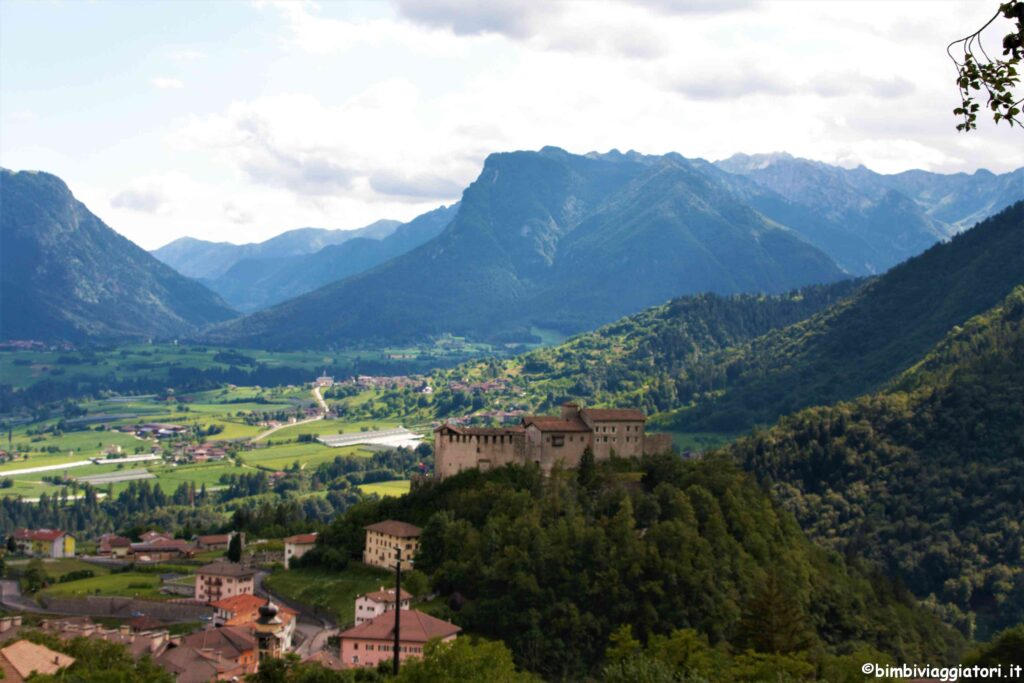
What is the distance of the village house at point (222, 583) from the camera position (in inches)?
4660

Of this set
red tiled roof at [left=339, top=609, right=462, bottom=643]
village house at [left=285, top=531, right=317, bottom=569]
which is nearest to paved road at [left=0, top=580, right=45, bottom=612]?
village house at [left=285, top=531, right=317, bottom=569]

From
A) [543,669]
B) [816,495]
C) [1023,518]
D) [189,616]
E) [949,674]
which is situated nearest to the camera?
[949,674]

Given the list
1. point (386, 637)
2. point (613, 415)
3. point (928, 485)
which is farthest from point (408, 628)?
point (928, 485)

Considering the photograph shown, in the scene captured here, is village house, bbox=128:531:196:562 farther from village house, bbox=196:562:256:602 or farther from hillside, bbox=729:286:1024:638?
hillside, bbox=729:286:1024:638

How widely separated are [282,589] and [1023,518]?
102017mm

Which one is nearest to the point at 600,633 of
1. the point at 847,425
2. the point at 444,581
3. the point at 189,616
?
the point at 444,581

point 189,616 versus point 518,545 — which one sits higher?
point 518,545

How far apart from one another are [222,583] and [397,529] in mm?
21497

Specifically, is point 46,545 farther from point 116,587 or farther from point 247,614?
point 247,614

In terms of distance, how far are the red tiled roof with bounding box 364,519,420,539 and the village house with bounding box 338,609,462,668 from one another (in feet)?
54.4

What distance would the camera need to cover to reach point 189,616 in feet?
372

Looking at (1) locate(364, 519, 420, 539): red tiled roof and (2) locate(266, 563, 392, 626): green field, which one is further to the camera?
(1) locate(364, 519, 420, 539): red tiled roof

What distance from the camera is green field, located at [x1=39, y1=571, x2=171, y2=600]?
123m

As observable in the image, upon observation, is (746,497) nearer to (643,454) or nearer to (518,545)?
(643,454)
